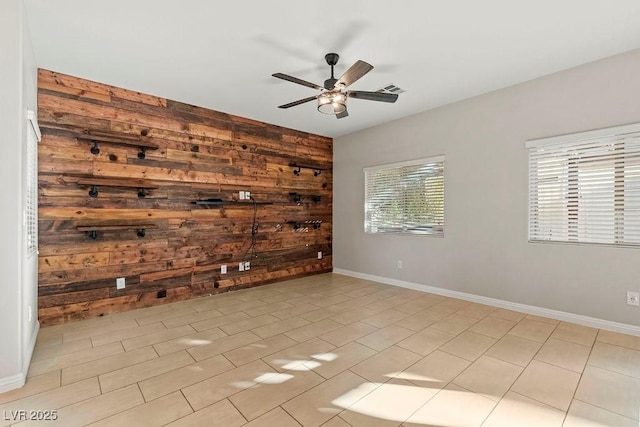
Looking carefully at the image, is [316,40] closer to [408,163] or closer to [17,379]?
[408,163]

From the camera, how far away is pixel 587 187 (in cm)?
323

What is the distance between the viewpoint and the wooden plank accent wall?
3.37 m

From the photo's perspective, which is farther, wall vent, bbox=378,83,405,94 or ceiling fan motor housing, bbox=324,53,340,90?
wall vent, bbox=378,83,405,94

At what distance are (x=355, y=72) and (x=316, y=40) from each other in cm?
50

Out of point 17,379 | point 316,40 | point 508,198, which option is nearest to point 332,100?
point 316,40

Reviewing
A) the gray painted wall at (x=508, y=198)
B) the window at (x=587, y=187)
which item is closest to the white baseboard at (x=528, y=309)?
the gray painted wall at (x=508, y=198)

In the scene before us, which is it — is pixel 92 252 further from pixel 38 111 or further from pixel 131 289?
pixel 38 111

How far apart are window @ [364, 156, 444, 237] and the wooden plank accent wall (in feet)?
4.29

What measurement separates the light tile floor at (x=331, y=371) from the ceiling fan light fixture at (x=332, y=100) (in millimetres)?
2358

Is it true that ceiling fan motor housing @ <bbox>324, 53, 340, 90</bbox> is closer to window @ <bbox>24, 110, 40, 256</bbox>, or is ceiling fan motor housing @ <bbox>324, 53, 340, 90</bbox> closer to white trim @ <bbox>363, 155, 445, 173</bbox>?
white trim @ <bbox>363, 155, 445, 173</bbox>

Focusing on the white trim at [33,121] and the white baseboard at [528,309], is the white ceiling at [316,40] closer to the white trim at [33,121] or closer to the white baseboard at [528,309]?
the white trim at [33,121]

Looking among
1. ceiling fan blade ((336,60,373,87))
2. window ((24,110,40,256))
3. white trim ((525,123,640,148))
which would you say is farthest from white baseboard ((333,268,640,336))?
window ((24,110,40,256))

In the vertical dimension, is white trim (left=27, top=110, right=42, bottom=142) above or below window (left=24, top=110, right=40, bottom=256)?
above

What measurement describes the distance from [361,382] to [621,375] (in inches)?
78.3
